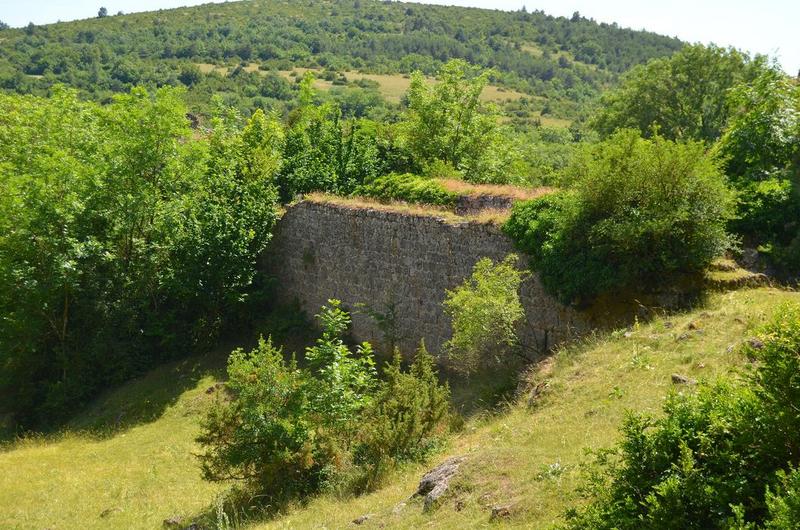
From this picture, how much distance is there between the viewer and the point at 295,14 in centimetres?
13200

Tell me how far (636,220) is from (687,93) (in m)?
24.1

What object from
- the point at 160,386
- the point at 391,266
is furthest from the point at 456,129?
the point at 160,386

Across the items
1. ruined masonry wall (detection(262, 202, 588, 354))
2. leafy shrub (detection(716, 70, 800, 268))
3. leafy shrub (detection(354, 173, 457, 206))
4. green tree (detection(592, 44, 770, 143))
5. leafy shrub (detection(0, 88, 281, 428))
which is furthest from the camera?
green tree (detection(592, 44, 770, 143))

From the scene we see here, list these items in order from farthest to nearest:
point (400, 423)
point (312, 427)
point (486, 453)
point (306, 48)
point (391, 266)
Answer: point (306, 48) < point (391, 266) < point (312, 427) < point (400, 423) < point (486, 453)

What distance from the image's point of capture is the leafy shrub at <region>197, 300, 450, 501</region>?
35.8 ft

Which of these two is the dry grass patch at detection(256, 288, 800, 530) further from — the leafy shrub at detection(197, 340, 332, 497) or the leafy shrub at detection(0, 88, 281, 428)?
the leafy shrub at detection(0, 88, 281, 428)

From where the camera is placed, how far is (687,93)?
33.2 m

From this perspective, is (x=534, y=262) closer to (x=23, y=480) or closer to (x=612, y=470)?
(x=612, y=470)

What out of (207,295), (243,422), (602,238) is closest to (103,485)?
A: (243,422)

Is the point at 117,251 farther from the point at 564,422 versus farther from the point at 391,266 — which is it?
the point at 564,422

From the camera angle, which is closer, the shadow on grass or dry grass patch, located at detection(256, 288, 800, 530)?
dry grass patch, located at detection(256, 288, 800, 530)

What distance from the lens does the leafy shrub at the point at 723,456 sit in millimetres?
5000

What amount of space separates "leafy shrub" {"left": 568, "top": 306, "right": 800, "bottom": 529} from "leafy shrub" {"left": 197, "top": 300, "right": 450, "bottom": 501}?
5571 millimetres

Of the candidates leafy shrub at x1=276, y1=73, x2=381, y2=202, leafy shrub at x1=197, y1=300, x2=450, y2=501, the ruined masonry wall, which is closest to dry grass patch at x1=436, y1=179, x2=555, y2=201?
the ruined masonry wall
